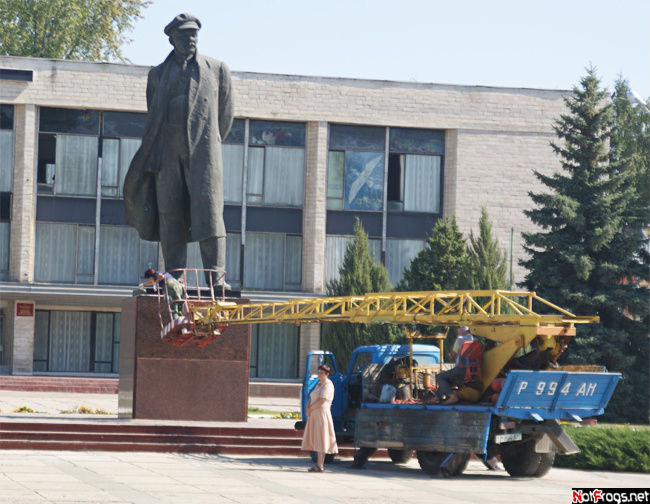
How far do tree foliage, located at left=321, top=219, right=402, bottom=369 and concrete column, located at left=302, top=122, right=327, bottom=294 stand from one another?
1.70m

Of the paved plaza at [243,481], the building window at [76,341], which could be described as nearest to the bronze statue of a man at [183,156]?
the paved plaza at [243,481]

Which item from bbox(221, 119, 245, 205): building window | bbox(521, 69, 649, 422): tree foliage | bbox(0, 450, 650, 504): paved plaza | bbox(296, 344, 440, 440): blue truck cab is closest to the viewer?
bbox(0, 450, 650, 504): paved plaza

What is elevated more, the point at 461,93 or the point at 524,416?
the point at 461,93

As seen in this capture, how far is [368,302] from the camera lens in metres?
16.6

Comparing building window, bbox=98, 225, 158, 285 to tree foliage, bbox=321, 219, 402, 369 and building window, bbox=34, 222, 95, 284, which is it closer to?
building window, bbox=34, 222, 95, 284

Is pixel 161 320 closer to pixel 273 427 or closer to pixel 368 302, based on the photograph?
pixel 273 427

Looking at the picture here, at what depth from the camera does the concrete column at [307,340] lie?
4169 cm

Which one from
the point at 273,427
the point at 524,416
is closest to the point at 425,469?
the point at 524,416

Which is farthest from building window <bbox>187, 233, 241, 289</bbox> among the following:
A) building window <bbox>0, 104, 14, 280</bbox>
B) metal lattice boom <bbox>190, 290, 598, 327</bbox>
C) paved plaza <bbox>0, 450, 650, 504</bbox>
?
paved plaza <bbox>0, 450, 650, 504</bbox>

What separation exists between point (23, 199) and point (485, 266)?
16881mm

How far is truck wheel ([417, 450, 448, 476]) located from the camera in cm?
1614

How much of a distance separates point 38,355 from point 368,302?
90.8ft

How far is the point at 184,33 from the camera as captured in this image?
62.9 feet

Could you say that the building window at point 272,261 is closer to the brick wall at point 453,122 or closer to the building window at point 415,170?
the brick wall at point 453,122
